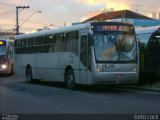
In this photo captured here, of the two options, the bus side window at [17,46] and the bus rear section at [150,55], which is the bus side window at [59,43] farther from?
the bus side window at [17,46]

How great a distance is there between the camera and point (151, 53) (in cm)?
2342

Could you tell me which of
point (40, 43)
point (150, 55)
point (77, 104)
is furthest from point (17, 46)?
point (77, 104)

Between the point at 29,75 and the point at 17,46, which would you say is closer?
the point at 29,75

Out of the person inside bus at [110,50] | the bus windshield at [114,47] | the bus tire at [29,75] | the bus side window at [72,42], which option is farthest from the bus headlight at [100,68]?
the bus tire at [29,75]

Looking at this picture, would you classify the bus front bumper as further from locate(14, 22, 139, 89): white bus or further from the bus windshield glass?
the bus windshield glass

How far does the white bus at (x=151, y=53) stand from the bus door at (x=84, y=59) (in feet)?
11.0

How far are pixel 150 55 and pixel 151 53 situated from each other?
0.11m

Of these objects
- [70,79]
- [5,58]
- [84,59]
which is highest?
[5,58]

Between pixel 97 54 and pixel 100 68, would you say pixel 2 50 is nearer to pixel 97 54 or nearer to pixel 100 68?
pixel 97 54

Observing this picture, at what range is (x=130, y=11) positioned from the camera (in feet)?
260

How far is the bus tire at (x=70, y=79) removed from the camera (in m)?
23.0

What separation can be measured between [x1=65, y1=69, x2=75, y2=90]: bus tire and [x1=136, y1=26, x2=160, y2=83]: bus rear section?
3380 millimetres

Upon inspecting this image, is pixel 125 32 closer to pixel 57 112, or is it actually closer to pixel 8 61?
pixel 57 112

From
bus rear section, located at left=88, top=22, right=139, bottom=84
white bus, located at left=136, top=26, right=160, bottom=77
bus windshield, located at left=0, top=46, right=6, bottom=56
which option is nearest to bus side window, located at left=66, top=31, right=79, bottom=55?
bus rear section, located at left=88, top=22, right=139, bottom=84
